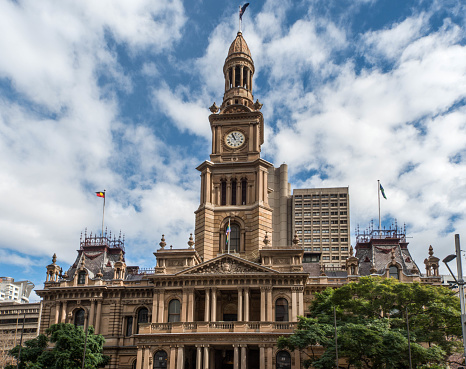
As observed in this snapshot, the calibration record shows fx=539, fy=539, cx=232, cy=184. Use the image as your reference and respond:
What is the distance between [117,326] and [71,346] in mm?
12867

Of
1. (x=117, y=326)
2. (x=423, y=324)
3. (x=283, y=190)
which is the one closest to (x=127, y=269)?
(x=117, y=326)

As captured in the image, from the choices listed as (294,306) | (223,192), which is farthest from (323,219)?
(294,306)

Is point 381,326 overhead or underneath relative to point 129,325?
overhead

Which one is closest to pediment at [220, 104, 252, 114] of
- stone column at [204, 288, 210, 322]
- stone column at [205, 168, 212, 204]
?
stone column at [205, 168, 212, 204]

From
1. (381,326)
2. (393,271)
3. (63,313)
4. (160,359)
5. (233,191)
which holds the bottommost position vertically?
(160,359)

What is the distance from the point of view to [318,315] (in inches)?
1927

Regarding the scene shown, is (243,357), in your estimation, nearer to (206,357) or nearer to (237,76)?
(206,357)

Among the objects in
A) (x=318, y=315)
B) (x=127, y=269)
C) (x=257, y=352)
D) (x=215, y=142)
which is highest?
(x=215, y=142)

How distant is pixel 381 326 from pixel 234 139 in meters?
32.8

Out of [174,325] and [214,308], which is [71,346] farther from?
[214,308]

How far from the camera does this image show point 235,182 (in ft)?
220

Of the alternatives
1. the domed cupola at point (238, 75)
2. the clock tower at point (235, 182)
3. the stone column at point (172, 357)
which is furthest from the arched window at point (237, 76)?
the stone column at point (172, 357)

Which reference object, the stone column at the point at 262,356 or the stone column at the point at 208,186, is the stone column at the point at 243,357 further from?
the stone column at the point at 208,186

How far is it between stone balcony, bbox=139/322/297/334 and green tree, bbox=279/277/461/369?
165 inches
